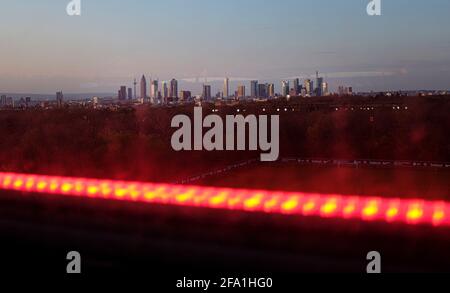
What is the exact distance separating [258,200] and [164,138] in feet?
60.9

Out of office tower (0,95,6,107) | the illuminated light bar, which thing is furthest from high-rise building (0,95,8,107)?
the illuminated light bar

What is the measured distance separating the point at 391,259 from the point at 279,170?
18541mm

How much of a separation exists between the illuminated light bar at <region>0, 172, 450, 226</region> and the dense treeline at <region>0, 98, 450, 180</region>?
9.80 meters

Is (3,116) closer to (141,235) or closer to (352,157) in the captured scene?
(352,157)

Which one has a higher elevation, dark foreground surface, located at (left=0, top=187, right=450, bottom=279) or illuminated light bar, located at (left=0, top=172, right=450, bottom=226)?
illuminated light bar, located at (left=0, top=172, right=450, bottom=226)

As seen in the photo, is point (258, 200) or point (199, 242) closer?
point (199, 242)

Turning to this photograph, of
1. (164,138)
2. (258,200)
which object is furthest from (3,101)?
(258,200)

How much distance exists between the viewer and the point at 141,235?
3.61 metres

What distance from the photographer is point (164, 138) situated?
72.5 feet

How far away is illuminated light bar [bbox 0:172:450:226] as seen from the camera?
3.30 meters

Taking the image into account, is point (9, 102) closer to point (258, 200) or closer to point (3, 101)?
point (3, 101)

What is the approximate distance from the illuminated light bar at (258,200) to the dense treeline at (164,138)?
9.80 metres

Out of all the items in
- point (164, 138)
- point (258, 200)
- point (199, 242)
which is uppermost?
point (258, 200)

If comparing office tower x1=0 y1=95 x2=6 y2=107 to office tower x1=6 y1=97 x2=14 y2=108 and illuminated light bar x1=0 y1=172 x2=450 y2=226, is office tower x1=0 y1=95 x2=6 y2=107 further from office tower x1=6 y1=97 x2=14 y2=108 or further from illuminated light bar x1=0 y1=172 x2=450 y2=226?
illuminated light bar x1=0 y1=172 x2=450 y2=226
